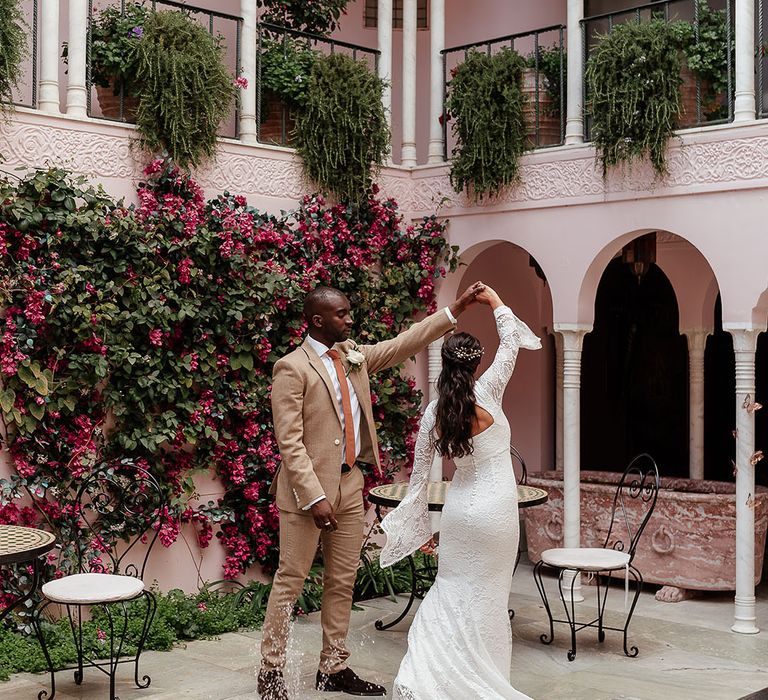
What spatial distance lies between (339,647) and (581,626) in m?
1.85

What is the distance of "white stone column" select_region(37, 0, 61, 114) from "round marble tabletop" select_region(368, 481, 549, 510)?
3.12 m

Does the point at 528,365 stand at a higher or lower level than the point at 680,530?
higher

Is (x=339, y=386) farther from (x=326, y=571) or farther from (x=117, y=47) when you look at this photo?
(x=117, y=47)

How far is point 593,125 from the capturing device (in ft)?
24.5

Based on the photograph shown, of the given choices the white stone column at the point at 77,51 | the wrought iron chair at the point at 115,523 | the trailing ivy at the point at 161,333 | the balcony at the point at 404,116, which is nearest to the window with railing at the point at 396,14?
the balcony at the point at 404,116

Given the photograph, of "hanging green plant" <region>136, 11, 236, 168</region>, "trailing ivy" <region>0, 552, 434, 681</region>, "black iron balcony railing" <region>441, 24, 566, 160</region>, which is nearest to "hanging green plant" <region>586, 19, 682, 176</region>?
"black iron balcony railing" <region>441, 24, 566, 160</region>

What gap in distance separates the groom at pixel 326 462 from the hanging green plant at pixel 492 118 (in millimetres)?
2923

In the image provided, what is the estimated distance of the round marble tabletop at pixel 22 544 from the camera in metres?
4.46

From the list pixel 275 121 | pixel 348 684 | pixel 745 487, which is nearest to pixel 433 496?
pixel 348 684

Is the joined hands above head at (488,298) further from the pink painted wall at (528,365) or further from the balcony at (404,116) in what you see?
the pink painted wall at (528,365)

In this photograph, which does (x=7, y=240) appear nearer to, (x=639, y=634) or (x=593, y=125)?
(x=593, y=125)

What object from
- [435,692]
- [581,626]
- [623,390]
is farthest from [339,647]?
[623,390]

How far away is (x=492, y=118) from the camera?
7.88 metres

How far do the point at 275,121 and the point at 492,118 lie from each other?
1602 millimetres
